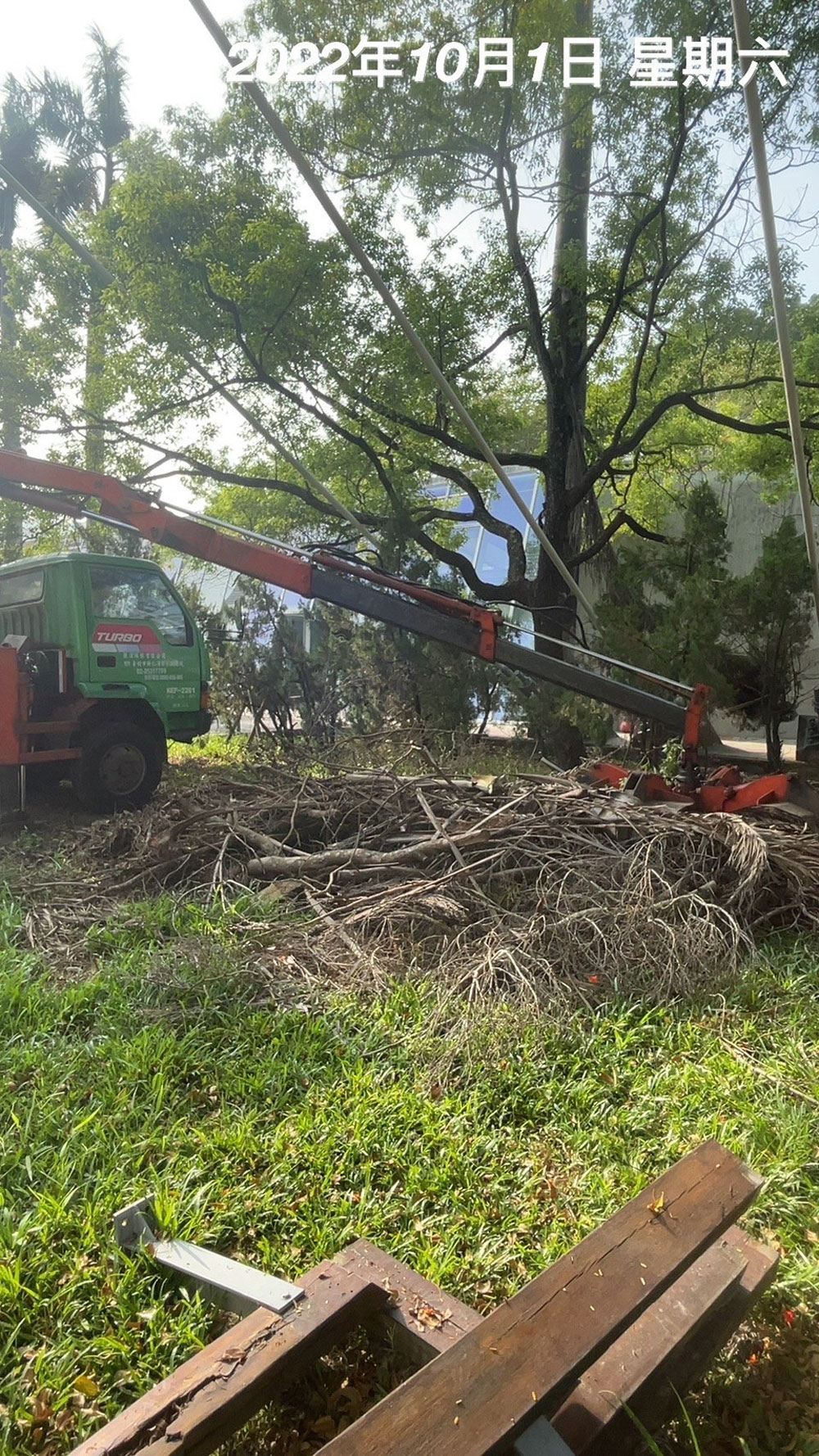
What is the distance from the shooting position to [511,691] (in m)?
10.7

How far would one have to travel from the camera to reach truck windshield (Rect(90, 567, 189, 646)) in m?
7.73

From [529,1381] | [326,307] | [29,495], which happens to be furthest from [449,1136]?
[326,307]


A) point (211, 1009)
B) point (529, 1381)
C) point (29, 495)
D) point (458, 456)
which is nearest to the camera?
point (529, 1381)

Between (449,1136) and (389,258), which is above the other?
(389,258)

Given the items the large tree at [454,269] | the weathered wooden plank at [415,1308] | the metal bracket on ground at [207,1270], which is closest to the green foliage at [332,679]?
the large tree at [454,269]

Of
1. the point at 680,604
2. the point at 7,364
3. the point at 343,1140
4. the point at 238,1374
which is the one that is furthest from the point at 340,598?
the point at 7,364

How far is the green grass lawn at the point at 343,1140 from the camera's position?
6.55 ft

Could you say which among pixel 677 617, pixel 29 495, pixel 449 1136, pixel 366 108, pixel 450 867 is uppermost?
pixel 366 108

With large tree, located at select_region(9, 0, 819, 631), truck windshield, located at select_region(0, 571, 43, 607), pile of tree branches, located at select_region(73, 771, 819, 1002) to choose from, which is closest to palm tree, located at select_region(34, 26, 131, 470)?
large tree, located at select_region(9, 0, 819, 631)

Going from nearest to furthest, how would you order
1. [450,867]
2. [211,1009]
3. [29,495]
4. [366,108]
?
[211,1009]
[450,867]
[29,495]
[366,108]

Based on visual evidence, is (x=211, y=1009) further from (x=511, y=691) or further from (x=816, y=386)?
(x=816, y=386)

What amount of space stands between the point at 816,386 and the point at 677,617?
13.2 feet

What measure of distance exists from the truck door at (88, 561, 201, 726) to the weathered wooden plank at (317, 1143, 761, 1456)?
6.54 metres

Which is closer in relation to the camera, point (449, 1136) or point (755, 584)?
point (449, 1136)
